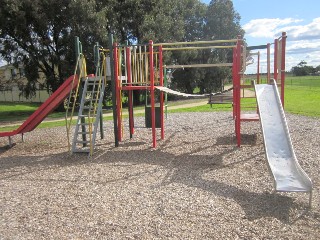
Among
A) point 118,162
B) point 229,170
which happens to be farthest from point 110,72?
point 229,170

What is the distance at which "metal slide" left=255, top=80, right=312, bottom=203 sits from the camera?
4391mm

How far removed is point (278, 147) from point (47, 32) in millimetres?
20721

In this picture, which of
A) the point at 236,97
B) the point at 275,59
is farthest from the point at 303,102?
the point at 236,97

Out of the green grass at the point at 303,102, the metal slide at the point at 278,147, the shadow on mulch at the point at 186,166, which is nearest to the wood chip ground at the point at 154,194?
the shadow on mulch at the point at 186,166

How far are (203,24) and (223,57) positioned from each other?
5.16m

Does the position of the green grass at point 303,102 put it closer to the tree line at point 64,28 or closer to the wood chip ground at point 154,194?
the wood chip ground at point 154,194

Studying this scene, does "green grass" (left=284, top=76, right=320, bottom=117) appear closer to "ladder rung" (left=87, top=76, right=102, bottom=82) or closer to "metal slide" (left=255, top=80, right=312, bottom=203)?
"metal slide" (left=255, top=80, right=312, bottom=203)

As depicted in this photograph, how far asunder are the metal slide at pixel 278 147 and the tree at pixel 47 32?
15944mm

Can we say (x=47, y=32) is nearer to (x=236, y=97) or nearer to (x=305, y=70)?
(x=236, y=97)

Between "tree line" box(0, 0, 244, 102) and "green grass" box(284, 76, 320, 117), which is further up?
"tree line" box(0, 0, 244, 102)

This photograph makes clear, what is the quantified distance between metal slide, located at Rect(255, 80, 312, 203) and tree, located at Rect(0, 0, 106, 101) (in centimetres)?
1594

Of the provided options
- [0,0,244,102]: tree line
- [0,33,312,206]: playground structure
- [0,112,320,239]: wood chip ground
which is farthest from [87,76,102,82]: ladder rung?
[0,0,244,102]: tree line

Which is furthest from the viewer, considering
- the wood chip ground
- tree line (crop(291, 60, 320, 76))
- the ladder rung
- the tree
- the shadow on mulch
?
tree line (crop(291, 60, 320, 76))

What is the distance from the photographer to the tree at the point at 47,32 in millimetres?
20000
